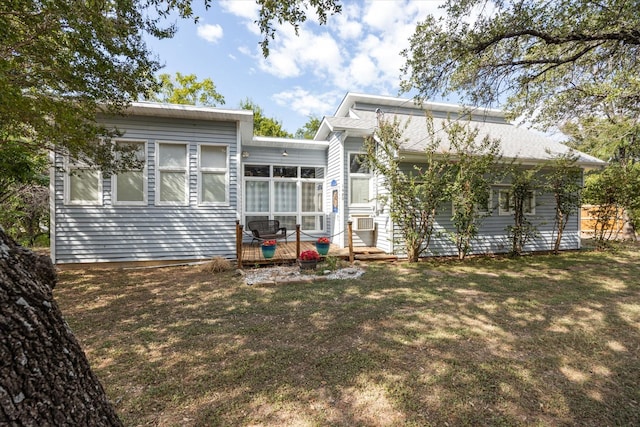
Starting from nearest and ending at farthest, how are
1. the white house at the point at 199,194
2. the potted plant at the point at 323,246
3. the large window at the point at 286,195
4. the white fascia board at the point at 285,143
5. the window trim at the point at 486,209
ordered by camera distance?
the white house at the point at 199,194 → the potted plant at the point at 323,246 → the window trim at the point at 486,209 → the white fascia board at the point at 285,143 → the large window at the point at 286,195

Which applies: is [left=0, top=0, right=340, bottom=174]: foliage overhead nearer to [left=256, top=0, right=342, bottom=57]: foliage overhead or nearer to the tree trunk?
[left=256, top=0, right=342, bottom=57]: foliage overhead

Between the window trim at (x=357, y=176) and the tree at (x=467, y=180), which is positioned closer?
the tree at (x=467, y=180)

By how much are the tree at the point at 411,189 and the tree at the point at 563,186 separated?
13.6ft

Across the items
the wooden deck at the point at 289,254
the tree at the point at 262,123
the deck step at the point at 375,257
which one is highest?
the tree at the point at 262,123

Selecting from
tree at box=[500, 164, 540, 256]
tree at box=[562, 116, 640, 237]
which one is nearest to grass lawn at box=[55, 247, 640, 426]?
tree at box=[500, 164, 540, 256]

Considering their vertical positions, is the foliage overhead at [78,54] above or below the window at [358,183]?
above

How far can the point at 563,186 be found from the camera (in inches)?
354

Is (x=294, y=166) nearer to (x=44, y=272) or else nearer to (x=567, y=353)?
(x=567, y=353)

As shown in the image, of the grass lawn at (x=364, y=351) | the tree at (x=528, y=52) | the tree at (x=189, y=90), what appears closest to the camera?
the grass lawn at (x=364, y=351)

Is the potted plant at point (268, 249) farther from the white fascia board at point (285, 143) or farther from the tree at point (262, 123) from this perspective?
the tree at point (262, 123)

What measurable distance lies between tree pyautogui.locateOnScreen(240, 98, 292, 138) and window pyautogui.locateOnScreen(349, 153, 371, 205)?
59.0ft

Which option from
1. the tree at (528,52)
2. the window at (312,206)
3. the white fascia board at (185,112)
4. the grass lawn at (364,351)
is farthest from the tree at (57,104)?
the window at (312,206)

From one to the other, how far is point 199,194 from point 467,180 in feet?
22.5

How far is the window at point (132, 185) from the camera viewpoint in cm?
707
